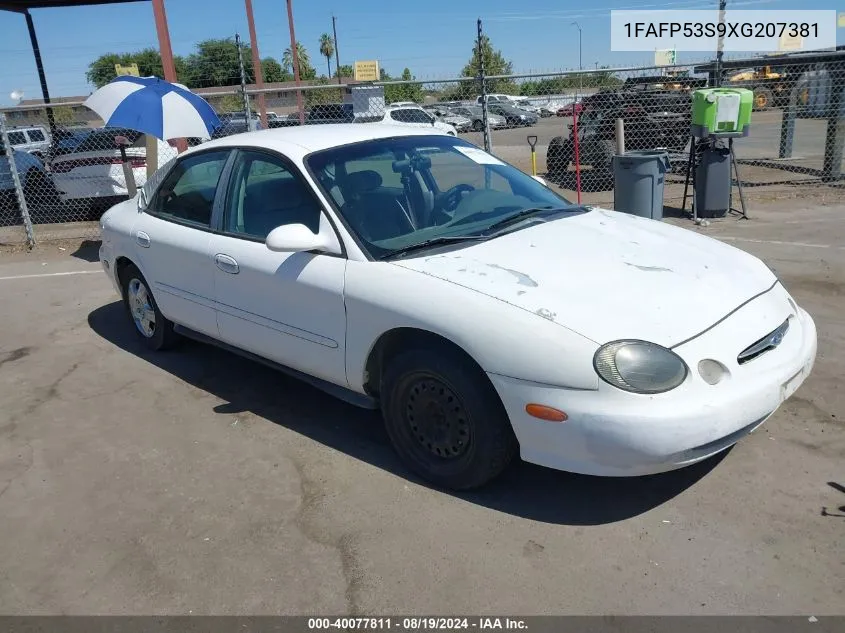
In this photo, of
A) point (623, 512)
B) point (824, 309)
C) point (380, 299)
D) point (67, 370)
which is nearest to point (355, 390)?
point (380, 299)

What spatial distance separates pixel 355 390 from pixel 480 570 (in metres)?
1.21

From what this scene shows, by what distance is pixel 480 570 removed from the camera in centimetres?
287

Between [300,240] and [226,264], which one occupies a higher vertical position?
[300,240]

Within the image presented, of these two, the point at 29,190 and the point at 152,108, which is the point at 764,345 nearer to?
the point at 152,108

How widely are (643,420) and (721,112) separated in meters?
7.38

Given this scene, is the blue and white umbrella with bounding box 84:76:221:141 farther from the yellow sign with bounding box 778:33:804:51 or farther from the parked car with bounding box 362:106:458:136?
the yellow sign with bounding box 778:33:804:51

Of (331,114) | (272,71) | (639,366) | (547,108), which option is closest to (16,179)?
(331,114)

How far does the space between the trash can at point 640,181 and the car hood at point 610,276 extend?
16.1ft

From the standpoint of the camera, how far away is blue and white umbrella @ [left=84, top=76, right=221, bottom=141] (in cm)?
768

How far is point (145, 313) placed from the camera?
5496mm
